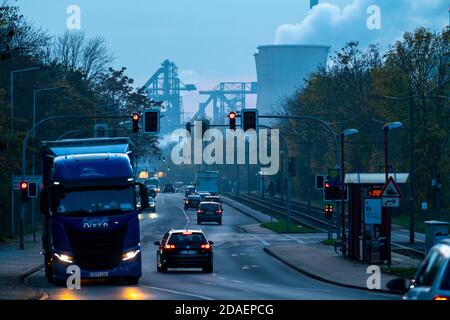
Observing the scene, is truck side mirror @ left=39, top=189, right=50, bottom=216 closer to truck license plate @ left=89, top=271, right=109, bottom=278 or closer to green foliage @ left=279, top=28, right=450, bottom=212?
truck license plate @ left=89, top=271, right=109, bottom=278

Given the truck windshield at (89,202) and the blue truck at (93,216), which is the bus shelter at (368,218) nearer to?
the blue truck at (93,216)

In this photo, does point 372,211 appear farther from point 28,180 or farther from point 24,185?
point 28,180

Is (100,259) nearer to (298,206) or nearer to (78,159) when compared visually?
(78,159)

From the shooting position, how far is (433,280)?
45.9ft

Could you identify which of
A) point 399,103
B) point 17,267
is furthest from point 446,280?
point 399,103

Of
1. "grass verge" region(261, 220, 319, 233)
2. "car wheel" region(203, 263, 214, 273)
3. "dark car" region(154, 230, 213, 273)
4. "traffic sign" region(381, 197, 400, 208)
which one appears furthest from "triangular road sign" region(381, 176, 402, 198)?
"grass verge" region(261, 220, 319, 233)

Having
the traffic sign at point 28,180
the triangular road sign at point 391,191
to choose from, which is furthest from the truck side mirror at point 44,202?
the traffic sign at point 28,180

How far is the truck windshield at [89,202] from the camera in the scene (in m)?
31.5

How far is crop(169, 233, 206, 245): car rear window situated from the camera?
133 feet

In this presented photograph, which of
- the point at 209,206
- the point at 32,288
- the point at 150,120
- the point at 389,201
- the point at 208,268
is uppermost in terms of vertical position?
the point at 150,120

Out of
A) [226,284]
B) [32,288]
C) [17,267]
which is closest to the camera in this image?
[32,288]

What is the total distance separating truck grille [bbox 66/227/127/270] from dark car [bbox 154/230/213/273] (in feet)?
29.2

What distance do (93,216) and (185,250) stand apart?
9.53 m
